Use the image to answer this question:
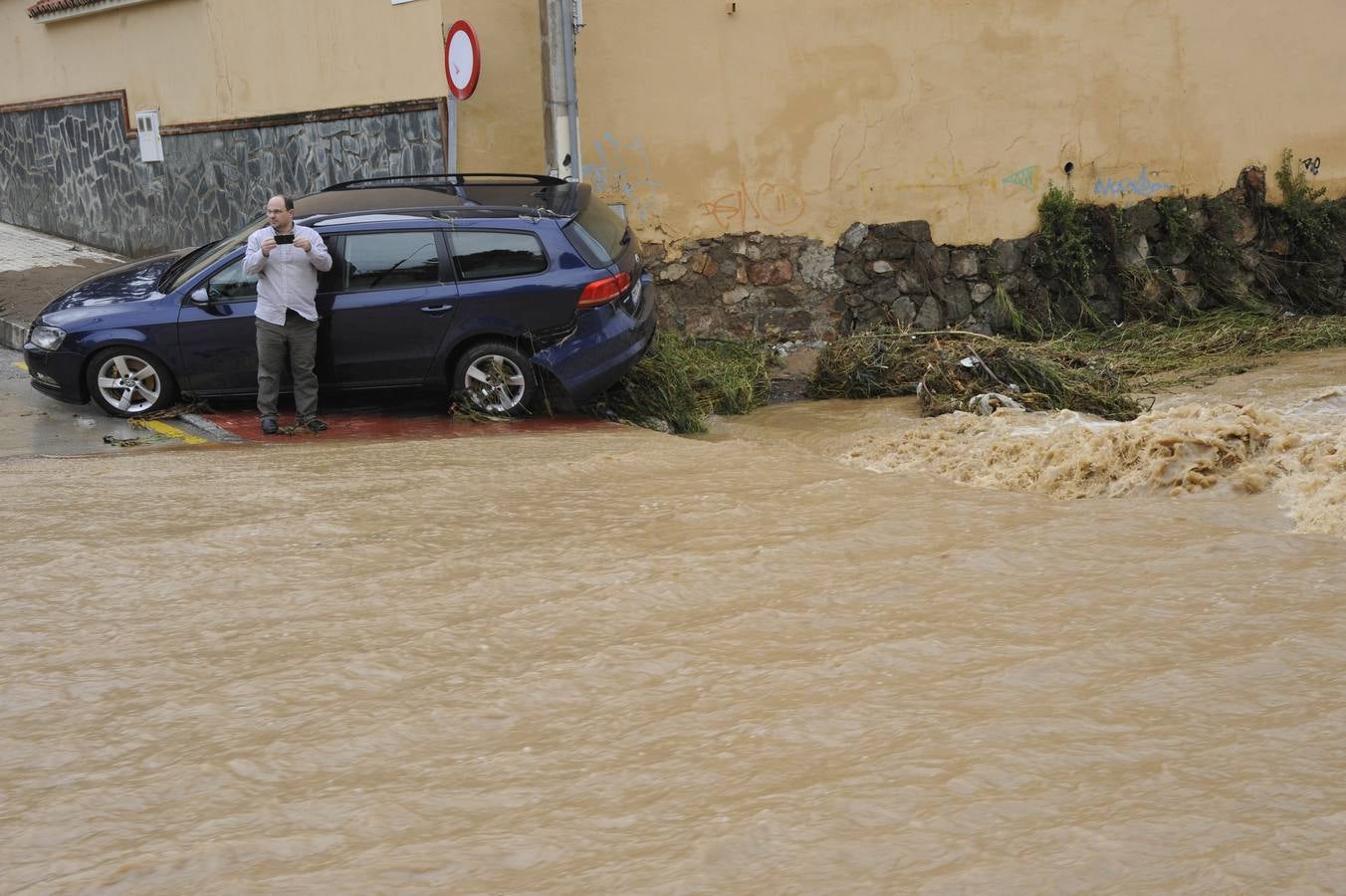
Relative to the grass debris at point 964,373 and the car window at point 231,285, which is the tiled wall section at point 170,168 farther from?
the grass debris at point 964,373

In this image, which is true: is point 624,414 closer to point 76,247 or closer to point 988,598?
point 988,598

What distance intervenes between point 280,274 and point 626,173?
450 centimetres

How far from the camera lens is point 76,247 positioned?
17.0 m

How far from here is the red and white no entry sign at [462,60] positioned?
1109 centimetres

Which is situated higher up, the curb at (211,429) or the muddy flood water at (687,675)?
the curb at (211,429)

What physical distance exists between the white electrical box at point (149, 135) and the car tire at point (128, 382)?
687 centimetres

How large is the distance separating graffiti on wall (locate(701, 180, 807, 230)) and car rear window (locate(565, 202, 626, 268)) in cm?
275

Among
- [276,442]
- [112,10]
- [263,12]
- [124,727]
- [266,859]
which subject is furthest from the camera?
[112,10]

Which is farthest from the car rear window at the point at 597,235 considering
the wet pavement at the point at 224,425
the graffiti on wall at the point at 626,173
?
the graffiti on wall at the point at 626,173

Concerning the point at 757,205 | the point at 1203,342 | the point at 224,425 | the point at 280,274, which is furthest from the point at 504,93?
the point at 1203,342

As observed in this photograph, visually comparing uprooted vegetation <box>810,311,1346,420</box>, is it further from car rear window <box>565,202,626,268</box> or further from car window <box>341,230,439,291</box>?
car window <box>341,230,439,291</box>

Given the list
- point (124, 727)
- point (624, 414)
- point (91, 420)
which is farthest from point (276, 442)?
point (124, 727)

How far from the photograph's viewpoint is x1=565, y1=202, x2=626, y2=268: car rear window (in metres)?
9.74

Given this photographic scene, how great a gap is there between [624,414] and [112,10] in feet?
32.4
